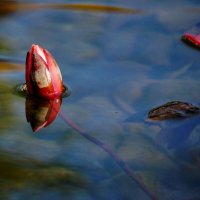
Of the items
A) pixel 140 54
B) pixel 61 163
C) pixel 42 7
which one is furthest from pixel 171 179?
pixel 42 7

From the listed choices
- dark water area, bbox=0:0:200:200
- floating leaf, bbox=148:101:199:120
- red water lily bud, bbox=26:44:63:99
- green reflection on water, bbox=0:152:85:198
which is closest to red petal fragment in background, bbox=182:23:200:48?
dark water area, bbox=0:0:200:200

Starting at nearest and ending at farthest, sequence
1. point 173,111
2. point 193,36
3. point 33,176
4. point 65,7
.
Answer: point 33,176 < point 173,111 < point 193,36 < point 65,7

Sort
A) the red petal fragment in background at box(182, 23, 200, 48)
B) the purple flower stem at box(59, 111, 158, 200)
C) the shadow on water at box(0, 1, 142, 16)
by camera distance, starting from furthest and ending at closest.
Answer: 1. the shadow on water at box(0, 1, 142, 16)
2. the red petal fragment in background at box(182, 23, 200, 48)
3. the purple flower stem at box(59, 111, 158, 200)

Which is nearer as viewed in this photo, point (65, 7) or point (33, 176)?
point (33, 176)

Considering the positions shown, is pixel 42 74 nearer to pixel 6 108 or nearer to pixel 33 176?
pixel 6 108

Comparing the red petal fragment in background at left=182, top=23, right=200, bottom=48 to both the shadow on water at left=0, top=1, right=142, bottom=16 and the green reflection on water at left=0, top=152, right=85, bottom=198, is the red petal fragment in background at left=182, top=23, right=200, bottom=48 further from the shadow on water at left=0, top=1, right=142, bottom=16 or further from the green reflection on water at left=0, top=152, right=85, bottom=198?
the green reflection on water at left=0, top=152, right=85, bottom=198

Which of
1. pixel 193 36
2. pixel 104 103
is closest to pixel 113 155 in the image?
pixel 104 103
